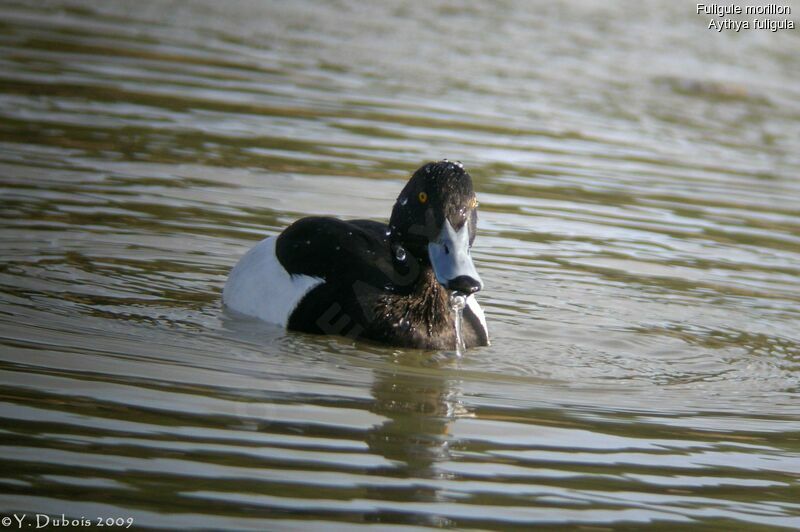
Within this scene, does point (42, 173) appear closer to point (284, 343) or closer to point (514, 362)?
point (284, 343)

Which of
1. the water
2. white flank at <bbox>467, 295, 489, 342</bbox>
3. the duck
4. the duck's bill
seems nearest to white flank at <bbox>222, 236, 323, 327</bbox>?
the duck

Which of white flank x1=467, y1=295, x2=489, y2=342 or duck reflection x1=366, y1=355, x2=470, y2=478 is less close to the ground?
white flank x1=467, y1=295, x2=489, y2=342

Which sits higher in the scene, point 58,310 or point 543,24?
point 543,24

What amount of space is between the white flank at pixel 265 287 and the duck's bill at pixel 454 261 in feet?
2.41

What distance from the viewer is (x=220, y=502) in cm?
461

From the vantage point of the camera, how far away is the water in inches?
198

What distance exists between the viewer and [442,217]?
709 cm

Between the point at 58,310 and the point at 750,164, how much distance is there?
317 inches

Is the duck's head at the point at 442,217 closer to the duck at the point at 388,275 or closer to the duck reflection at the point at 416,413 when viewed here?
the duck at the point at 388,275

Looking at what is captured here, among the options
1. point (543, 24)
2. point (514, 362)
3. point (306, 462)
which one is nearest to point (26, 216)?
point (514, 362)

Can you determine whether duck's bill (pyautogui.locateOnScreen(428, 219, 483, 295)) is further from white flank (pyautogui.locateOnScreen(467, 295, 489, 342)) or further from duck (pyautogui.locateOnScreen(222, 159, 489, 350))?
white flank (pyautogui.locateOnScreen(467, 295, 489, 342))

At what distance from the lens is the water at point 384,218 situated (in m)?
5.02

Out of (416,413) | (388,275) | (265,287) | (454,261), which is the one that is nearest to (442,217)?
(454,261)

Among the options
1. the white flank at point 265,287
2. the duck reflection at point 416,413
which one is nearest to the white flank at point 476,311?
the duck reflection at point 416,413
